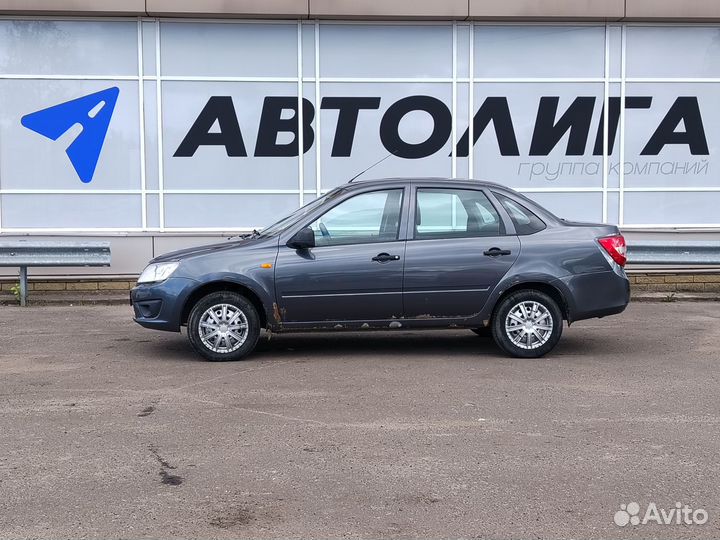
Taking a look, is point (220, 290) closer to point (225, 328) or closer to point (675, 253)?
point (225, 328)

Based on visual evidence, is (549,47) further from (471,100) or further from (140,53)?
(140,53)

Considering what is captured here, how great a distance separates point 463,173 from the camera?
14.2m

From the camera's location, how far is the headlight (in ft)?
27.7

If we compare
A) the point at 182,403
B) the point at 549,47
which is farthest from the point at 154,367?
the point at 549,47

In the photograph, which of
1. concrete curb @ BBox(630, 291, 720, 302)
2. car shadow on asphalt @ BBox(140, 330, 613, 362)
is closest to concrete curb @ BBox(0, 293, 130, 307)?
car shadow on asphalt @ BBox(140, 330, 613, 362)

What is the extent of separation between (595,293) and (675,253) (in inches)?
196

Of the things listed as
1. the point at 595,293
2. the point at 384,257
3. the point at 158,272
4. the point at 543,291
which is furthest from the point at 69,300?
the point at 595,293

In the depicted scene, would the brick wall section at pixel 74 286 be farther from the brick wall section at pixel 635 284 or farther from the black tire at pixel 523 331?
the black tire at pixel 523 331

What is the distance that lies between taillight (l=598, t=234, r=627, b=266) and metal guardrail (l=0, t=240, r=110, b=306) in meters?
7.21

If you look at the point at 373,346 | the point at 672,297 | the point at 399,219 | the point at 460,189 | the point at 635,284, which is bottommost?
the point at 373,346

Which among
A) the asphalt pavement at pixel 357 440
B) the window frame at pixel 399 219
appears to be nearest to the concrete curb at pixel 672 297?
the asphalt pavement at pixel 357 440

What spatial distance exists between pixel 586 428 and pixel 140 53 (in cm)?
997

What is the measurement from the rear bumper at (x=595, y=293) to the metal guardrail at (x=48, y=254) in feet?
23.0

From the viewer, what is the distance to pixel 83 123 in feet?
44.5
